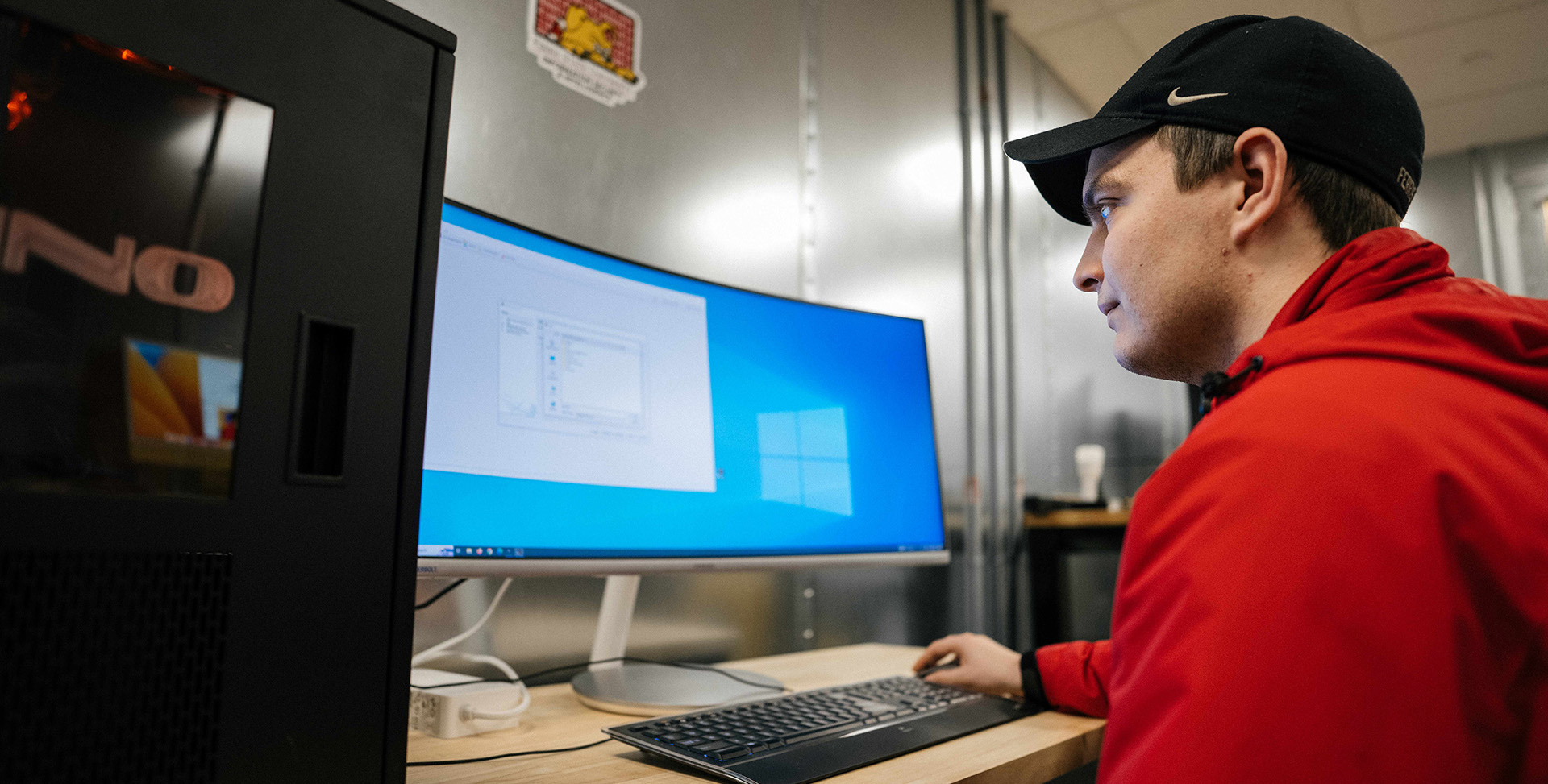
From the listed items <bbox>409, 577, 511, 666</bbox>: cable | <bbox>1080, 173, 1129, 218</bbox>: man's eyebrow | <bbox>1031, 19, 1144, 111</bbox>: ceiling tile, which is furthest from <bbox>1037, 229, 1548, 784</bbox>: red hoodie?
<bbox>1031, 19, 1144, 111</bbox>: ceiling tile

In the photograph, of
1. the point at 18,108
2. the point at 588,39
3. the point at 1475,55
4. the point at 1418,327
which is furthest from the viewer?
the point at 1475,55

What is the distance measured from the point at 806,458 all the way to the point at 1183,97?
597mm

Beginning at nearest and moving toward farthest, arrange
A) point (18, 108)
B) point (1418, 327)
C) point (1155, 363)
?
1. point (18, 108)
2. point (1418, 327)
3. point (1155, 363)

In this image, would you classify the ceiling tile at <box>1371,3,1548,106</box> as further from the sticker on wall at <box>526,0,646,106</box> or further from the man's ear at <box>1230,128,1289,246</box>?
the man's ear at <box>1230,128,1289,246</box>

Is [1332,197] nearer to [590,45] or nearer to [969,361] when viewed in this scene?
[590,45]

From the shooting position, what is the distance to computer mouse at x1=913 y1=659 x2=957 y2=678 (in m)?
1.02

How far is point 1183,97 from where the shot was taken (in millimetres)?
719

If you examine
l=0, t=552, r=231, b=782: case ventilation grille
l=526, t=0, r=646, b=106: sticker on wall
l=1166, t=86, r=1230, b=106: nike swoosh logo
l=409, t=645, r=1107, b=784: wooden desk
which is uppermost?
l=526, t=0, r=646, b=106: sticker on wall

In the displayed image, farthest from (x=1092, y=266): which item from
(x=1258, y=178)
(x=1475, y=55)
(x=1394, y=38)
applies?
(x=1475, y=55)

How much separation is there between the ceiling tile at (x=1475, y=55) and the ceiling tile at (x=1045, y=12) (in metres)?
0.99

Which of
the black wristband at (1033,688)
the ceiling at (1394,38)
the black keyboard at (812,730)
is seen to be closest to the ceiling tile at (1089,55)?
the ceiling at (1394,38)

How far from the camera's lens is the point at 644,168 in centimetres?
137

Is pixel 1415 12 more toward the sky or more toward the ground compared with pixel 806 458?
more toward the sky

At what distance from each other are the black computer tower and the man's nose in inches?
25.1
